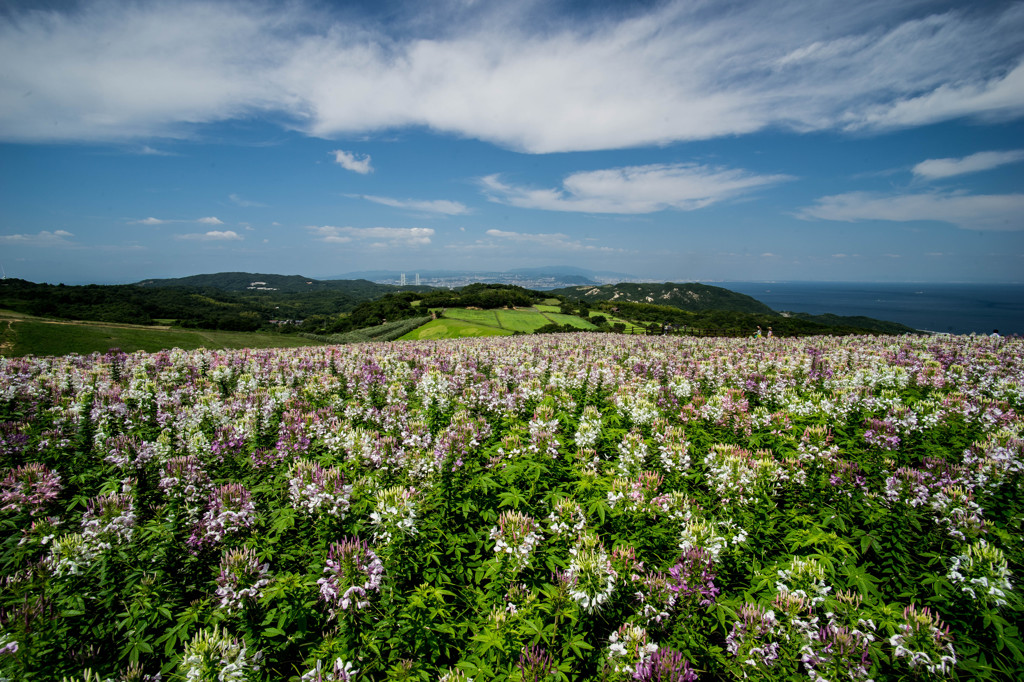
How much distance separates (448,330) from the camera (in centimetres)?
6122

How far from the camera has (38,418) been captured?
32.0 ft

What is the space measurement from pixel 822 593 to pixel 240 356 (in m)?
20.7

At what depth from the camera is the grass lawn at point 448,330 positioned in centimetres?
5639

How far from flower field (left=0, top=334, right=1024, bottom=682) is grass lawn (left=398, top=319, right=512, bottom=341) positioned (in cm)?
4632

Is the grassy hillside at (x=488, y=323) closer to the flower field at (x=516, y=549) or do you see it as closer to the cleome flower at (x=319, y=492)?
the flower field at (x=516, y=549)

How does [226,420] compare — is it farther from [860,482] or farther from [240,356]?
[860,482]

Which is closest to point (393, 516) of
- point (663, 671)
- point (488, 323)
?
point (663, 671)

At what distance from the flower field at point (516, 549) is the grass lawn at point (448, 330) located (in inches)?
1824

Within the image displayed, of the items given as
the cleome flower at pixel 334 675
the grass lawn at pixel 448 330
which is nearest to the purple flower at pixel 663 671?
the cleome flower at pixel 334 675

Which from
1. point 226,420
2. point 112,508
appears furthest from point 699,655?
point 226,420

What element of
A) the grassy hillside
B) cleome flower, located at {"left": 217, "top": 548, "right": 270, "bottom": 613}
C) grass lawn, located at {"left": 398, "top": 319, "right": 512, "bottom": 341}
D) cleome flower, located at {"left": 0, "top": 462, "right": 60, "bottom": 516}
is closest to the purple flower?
cleome flower, located at {"left": 217, "top": 548, "right": 270, "bottom": 613}

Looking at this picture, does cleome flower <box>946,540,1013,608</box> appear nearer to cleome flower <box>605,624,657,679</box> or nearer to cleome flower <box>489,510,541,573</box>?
cleome flower <box>605,624,657,679</box>

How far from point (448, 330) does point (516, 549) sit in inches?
2266

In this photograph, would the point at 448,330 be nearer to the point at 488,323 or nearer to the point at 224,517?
the point at 488,323
